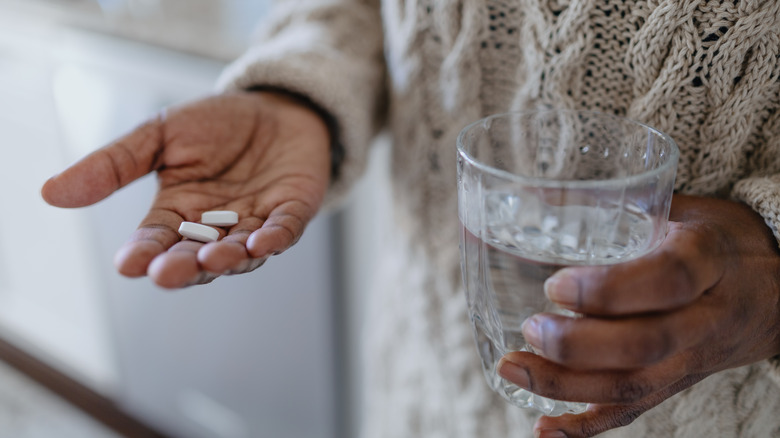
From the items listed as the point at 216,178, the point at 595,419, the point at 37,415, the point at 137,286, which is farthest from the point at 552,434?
the point at 37,415

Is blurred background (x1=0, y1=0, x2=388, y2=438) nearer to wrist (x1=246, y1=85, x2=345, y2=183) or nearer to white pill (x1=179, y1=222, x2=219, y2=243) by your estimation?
wrist (x1=246, y1=85, x2=345, y2=183)

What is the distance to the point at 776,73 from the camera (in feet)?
1.13

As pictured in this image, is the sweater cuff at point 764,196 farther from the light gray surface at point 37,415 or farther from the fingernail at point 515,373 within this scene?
the light gray surface at point 37,415

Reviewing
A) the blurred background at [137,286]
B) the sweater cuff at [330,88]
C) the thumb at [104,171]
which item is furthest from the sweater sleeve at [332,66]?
the blurred background at [137,286]

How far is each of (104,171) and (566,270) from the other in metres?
0.27

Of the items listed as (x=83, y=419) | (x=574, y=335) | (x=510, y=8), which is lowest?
(x=83, y=419)

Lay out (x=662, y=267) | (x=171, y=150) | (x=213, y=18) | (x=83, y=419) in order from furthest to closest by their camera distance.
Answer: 1. (x=83, y=419)
2. (x=213, y=18)
3. (x=171, y=150)
4. (x=662, y=267)

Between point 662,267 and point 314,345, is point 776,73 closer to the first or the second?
point 662,267

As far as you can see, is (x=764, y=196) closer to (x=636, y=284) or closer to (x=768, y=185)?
(x=768, y=185)

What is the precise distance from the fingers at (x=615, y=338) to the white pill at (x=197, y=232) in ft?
0.60

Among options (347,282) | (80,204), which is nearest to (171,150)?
(80,204)

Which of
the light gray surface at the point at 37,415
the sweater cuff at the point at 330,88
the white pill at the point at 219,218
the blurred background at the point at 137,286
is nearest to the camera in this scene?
the white pill at the point at 219,218

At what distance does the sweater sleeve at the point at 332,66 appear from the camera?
0.47m

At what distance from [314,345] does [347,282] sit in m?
0.13
